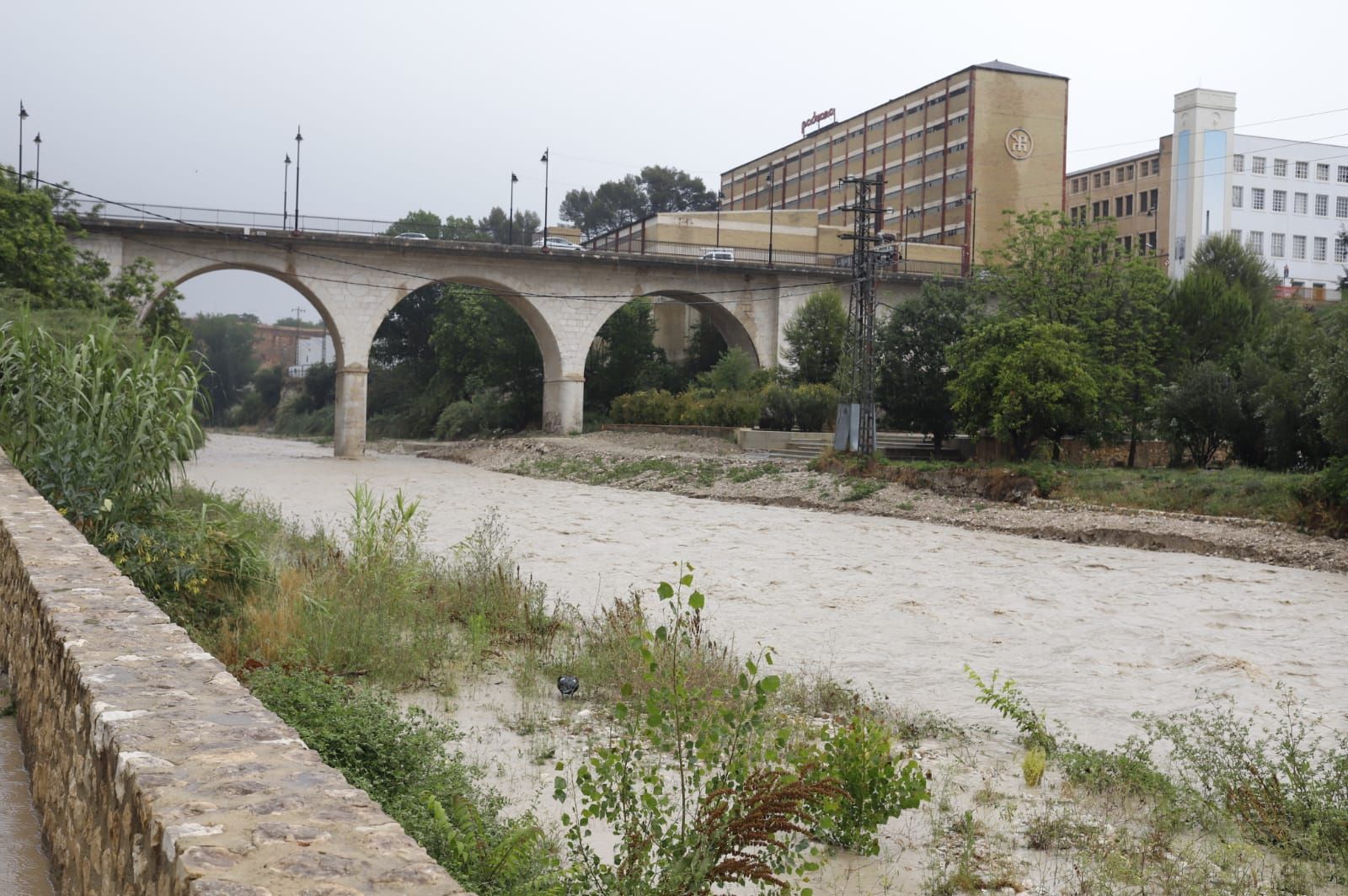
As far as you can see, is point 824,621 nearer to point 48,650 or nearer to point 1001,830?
point 1001,830

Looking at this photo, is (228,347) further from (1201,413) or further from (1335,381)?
(1335,381)

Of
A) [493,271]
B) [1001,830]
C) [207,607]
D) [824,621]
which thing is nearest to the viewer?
[1001,830]

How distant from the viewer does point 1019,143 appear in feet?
200

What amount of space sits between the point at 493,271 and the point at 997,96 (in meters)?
31.9

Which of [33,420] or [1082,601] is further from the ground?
[33,420]

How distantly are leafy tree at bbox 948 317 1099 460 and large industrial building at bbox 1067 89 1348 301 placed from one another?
44.0m

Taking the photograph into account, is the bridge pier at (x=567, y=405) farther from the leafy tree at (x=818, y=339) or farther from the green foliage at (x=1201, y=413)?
the green foliage at (x=1201, y=413)

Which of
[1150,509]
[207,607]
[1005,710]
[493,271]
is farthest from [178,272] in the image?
[1005,710]

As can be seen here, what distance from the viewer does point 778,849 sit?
420 centimetres

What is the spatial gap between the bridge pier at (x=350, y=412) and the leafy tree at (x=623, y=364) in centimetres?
1171

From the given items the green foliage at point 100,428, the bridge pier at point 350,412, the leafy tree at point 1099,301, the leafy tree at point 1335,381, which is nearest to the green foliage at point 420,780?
the green foliage at point 100,428

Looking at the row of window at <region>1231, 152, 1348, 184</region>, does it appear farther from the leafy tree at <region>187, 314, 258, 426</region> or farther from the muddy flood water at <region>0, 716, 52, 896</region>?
the muddy flood water at <region>0, 716, 52, 896</region>

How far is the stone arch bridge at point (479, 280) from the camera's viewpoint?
36.9 meters

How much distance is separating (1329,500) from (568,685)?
1468 centimetres
